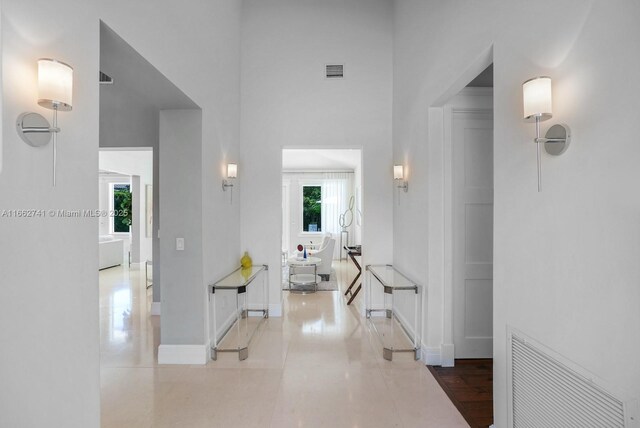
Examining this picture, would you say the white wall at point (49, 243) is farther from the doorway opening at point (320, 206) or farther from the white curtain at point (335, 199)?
the white curtain at point (335, 199)

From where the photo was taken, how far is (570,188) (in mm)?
1354

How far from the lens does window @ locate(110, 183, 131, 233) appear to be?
352 inches

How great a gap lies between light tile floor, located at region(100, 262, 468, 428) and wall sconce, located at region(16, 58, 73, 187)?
78.3 inches

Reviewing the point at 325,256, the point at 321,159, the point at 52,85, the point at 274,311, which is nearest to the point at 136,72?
the point at 52,85

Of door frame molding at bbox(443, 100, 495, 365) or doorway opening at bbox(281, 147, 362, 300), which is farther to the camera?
doorway opening at bbox(281, 147, 362, 300)

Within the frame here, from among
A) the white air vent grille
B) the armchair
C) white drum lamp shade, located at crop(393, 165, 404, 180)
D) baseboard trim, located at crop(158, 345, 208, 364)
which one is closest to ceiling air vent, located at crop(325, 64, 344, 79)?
white drum lamp shade, located at crop(393, 165, 404, 180)

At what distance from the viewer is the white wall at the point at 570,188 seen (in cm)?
112

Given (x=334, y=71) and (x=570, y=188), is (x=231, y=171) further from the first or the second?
(x=570, y=188)

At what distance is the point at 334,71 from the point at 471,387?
399cm

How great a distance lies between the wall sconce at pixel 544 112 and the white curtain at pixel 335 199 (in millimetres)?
7767

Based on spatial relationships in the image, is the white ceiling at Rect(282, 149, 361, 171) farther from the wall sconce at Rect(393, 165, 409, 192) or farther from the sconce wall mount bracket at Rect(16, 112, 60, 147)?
the sconce wall mount bracket at Rect(16, 112, 60, 147)

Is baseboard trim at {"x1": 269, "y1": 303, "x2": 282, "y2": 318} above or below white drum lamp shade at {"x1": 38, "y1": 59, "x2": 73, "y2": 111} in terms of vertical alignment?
below

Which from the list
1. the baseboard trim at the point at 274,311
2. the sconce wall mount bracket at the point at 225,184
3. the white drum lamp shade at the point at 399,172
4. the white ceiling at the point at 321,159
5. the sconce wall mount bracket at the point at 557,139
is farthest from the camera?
the white ceiling at the point at 321,159

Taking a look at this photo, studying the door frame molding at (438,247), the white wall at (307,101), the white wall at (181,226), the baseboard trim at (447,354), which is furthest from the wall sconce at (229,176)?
the baseboard trim at (447,354)
